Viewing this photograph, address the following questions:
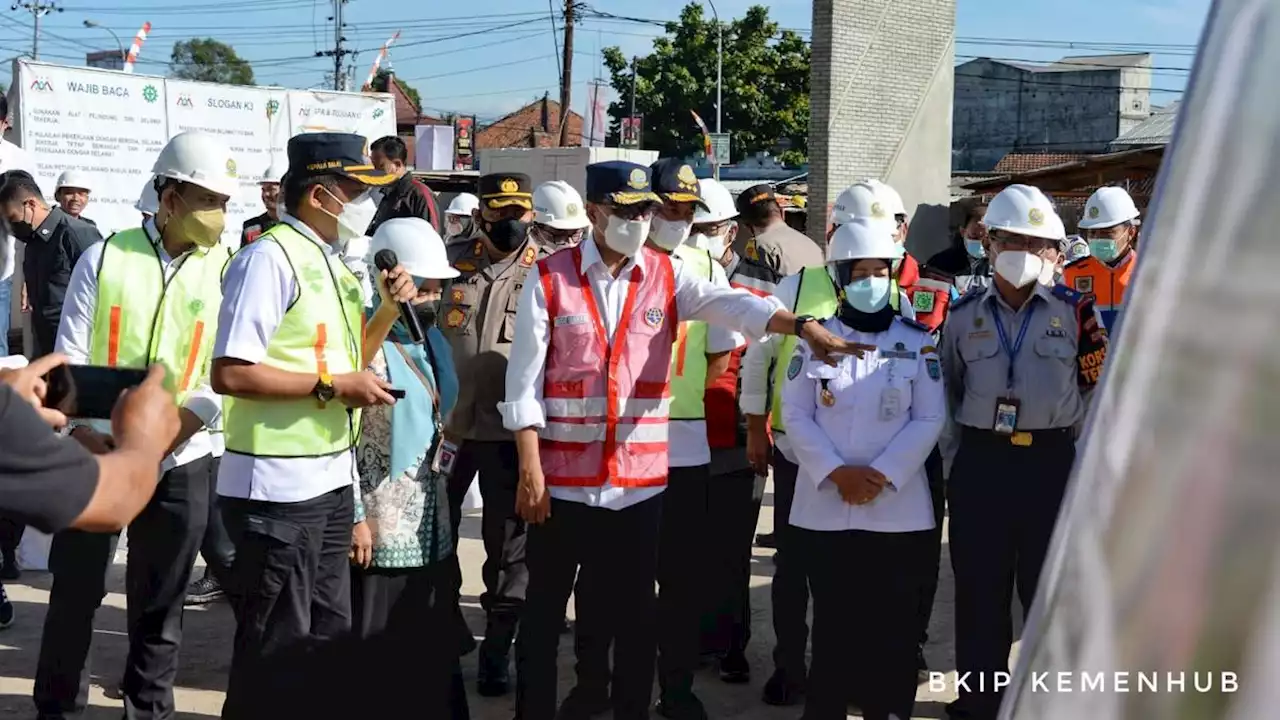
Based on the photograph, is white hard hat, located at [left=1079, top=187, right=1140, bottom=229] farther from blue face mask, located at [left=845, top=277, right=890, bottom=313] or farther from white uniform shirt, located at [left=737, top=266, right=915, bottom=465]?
blue face mask, located at [left=845, top=277, right=890, bottom=313]

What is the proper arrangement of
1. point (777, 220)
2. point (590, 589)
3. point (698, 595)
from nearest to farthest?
1. point (590, 589)
2. point (698, 595)
3. point (777, 220)

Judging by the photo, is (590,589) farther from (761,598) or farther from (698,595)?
(761,598)

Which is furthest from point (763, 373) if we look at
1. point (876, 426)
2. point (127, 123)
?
point (127, 123)

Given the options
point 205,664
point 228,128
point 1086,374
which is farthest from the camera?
point 228,128

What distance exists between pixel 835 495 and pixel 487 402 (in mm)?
1845

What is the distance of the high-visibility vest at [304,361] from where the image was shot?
13.4 ft

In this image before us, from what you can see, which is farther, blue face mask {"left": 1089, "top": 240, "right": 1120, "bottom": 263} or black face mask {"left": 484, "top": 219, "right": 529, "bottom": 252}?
blue face mask {"left": 1089, "top": 240, "right": 1120, "bottom": 263}

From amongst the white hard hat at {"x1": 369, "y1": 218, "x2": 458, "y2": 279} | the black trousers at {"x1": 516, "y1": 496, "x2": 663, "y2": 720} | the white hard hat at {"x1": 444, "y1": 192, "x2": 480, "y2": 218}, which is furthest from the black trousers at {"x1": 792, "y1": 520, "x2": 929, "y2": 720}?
the white hard hat at {"x1": 444, "y1": 192, "x2": 480, "y2": 218}

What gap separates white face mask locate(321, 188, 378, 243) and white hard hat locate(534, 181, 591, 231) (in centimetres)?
153

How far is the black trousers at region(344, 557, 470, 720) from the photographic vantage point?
4.29 m

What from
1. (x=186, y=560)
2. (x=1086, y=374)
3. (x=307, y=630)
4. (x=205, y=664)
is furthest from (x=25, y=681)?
(x=1086, y=374)

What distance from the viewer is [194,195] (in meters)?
4.79

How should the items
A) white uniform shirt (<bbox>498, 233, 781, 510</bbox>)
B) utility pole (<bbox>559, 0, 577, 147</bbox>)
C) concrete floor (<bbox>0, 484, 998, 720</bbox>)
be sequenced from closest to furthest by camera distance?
white uniform shirt (<bbox>498, 233, 781, 510</bbox>)
concrete floor (<bbox>0, 484, 998, 720</bbox>)
utility pole (<bbox>559, 0, 577, 147</bbox>)

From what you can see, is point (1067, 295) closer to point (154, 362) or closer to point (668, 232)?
point (668, 232)
